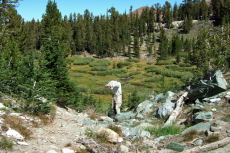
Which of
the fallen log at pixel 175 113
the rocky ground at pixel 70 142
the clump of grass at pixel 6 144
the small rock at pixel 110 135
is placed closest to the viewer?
the clump of grass at pixel 6 144

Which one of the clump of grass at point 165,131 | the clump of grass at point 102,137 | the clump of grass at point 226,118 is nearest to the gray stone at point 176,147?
the clump of grass at point 165,131

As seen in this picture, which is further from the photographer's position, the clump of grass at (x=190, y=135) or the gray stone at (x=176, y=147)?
the clump of grass at (x=190, y=135)

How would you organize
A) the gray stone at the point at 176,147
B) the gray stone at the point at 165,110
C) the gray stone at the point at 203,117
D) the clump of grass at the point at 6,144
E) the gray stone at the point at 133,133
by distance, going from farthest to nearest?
the gray stone at the point at 165,110 < the gray stone at the point at 203,117 < the gray stone at the point at 133,133 < the gray stone at the point at 176,147 < the clump of grass at the point at 6,144

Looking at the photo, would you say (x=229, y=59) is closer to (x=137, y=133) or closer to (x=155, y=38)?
(x=137, y=133)

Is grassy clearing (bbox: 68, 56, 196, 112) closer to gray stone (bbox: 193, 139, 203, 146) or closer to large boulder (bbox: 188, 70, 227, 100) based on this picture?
large boulder (bbox: 188, 70, 227, 100)

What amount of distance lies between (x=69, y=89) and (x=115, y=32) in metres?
90.2

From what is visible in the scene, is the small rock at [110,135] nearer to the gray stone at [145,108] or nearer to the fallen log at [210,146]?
the fallen log at [210,146]

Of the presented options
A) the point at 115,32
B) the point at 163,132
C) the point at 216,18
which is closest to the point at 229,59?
the point at 163,132

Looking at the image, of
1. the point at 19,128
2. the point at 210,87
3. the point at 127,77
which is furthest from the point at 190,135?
the point at 127,77

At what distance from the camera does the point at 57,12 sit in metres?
32.4

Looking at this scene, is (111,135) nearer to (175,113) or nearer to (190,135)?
(190,135)

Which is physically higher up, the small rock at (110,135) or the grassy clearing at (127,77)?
the small rock at (110,135)

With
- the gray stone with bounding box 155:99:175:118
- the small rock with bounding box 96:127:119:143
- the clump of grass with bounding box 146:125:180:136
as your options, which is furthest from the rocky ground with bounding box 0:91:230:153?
the gray stone with bounding box 155:99:175:118

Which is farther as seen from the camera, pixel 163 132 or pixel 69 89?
pixel 69 89
